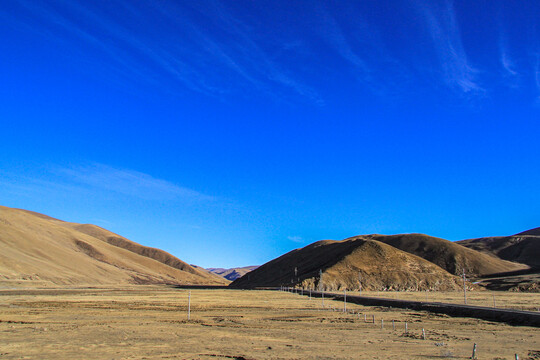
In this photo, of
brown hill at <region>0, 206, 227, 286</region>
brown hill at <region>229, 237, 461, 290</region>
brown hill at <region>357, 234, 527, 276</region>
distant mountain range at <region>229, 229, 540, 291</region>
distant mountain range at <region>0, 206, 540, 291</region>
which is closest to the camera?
brown hill at <region>0, 206, 227, 286</region>

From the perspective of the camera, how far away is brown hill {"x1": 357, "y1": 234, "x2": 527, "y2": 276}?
15275 centimetres

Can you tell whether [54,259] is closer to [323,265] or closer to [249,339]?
[323,265]

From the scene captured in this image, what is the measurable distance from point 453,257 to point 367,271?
190 feet

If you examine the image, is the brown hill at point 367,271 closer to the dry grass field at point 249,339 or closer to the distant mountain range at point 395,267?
the distant mountain range at point 395,267

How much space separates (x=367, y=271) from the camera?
119188 mm

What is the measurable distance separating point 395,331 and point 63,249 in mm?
150336

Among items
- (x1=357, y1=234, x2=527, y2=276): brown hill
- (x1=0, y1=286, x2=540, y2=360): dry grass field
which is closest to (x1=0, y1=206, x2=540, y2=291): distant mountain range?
(x1=357, y1=234, x2=527, y2=276): brown hill

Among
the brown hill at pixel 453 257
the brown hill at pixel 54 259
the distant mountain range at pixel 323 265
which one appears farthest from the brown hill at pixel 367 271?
the brown hill at pixel 54 259

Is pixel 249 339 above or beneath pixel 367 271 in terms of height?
beneath

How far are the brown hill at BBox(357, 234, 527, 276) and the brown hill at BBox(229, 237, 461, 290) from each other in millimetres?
33448

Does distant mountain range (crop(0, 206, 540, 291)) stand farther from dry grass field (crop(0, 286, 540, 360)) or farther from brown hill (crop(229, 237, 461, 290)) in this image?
dry grass field (crop(0, 286, 540, 360))

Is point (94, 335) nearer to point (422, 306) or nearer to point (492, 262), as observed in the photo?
point (422, 306)

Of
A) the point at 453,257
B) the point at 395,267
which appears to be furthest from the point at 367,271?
the point at 453,257

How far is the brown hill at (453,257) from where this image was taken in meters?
153
